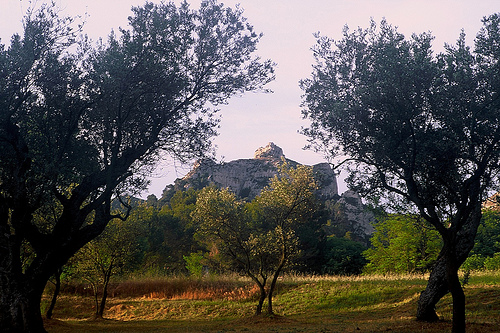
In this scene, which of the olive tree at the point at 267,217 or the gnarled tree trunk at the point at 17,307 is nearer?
the gnarled tree trunk at the point at 17,307

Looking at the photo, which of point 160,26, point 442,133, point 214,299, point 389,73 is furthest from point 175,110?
point 214,299

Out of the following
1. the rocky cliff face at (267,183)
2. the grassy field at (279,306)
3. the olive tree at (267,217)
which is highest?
the rocky cliff face at (267,183)

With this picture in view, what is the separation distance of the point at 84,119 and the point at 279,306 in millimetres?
22189

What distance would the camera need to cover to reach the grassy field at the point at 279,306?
65.6ft

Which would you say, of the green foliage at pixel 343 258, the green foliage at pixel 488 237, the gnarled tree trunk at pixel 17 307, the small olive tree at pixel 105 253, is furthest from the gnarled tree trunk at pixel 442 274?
the green foliage at pixel 343 258

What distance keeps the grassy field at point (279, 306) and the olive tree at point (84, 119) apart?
280 inches

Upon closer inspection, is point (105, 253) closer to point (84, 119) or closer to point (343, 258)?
point (84, 119)

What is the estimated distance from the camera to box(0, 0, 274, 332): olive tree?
46.2ft

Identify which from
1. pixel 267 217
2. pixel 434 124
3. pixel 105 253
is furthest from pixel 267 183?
pixel 434 124

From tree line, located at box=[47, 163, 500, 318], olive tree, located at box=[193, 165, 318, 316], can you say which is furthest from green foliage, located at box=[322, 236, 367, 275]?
olive tree, located at box=[193, 165, 318, 316]

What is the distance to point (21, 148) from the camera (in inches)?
552

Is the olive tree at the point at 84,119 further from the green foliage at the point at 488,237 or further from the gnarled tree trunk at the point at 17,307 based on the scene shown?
the green foliage at the point at 488,237

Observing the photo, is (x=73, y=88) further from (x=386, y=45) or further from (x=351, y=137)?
(x=386, y=45)

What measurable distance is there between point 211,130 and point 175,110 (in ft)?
7.52
